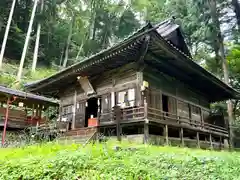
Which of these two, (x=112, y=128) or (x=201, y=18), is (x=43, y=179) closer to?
(x=112, y=128)

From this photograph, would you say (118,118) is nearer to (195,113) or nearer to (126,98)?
(126,98)

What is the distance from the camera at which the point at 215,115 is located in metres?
18.7

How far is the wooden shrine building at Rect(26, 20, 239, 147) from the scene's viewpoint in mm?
11211

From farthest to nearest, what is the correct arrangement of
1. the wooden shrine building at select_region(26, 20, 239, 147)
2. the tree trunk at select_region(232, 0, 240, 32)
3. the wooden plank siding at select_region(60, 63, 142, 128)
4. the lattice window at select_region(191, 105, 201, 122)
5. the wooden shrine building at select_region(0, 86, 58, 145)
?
the tree trunk at select_region(232, 0, 240, 32), the wooden shrine building at select_region(0, 86, 58, 145), the lattice window at select_region(191, 105, 201, 122), the wooden plank siding at select_region(60, 63, 142, 128), the wooden shrine building at select_region(26, 20, 239, 147)

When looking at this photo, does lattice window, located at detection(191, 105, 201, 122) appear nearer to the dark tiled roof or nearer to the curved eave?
the dark tiled roof

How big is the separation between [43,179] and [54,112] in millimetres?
20496

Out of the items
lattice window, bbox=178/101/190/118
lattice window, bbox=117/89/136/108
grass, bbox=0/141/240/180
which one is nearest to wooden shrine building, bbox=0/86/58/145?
lattice window, bbox=117/89/136/108

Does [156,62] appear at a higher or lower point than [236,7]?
lower

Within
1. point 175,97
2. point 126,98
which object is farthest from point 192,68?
point 126,98

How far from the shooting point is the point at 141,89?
11.9 meters

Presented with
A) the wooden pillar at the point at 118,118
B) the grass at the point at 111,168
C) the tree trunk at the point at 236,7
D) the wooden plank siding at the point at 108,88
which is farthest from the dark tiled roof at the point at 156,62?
the tree trunk at the point at 236,7

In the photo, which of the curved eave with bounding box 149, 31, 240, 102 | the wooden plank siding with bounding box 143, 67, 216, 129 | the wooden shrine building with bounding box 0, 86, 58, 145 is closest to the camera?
the curved eave with bounding box 149, 31, 240, 102

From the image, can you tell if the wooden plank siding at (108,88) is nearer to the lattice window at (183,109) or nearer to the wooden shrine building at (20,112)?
the lattice window at (183,109)

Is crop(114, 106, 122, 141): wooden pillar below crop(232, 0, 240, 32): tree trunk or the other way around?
below
